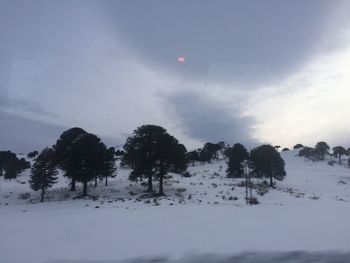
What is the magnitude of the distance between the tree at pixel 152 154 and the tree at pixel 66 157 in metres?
7.31

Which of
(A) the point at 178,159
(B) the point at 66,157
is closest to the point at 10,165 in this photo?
(B) the point at 66,157

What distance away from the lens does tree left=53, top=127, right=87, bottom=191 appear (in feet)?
159

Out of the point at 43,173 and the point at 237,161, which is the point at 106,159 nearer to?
the point at 43,173

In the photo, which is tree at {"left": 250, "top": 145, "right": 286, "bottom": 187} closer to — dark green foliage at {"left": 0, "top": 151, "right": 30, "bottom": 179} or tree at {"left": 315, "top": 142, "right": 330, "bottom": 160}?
dark green foliage at {"left": 0, "top": 151, "right": 30, "bottom": 179}

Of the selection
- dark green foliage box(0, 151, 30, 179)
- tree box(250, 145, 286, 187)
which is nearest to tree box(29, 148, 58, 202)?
dark green foliage box(0, 151, 30, 179)

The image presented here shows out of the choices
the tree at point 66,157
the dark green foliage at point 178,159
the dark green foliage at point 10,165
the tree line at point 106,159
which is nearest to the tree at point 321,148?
the tree line at point 106,159

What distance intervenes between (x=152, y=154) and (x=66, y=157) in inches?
494

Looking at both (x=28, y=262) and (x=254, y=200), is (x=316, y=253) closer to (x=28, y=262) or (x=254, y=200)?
(x=28, y=262)

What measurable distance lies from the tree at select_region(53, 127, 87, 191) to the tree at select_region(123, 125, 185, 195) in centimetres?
731

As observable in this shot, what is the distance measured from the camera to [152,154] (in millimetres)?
48594

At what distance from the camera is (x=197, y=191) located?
46.2 meters

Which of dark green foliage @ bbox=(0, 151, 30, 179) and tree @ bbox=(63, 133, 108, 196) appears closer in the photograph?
tree @ bbox=(63, 133, 108, 196)

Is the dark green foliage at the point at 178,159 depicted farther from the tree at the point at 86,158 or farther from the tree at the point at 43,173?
the tree at the point at 43,173

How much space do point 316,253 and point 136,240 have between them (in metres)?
6.67
